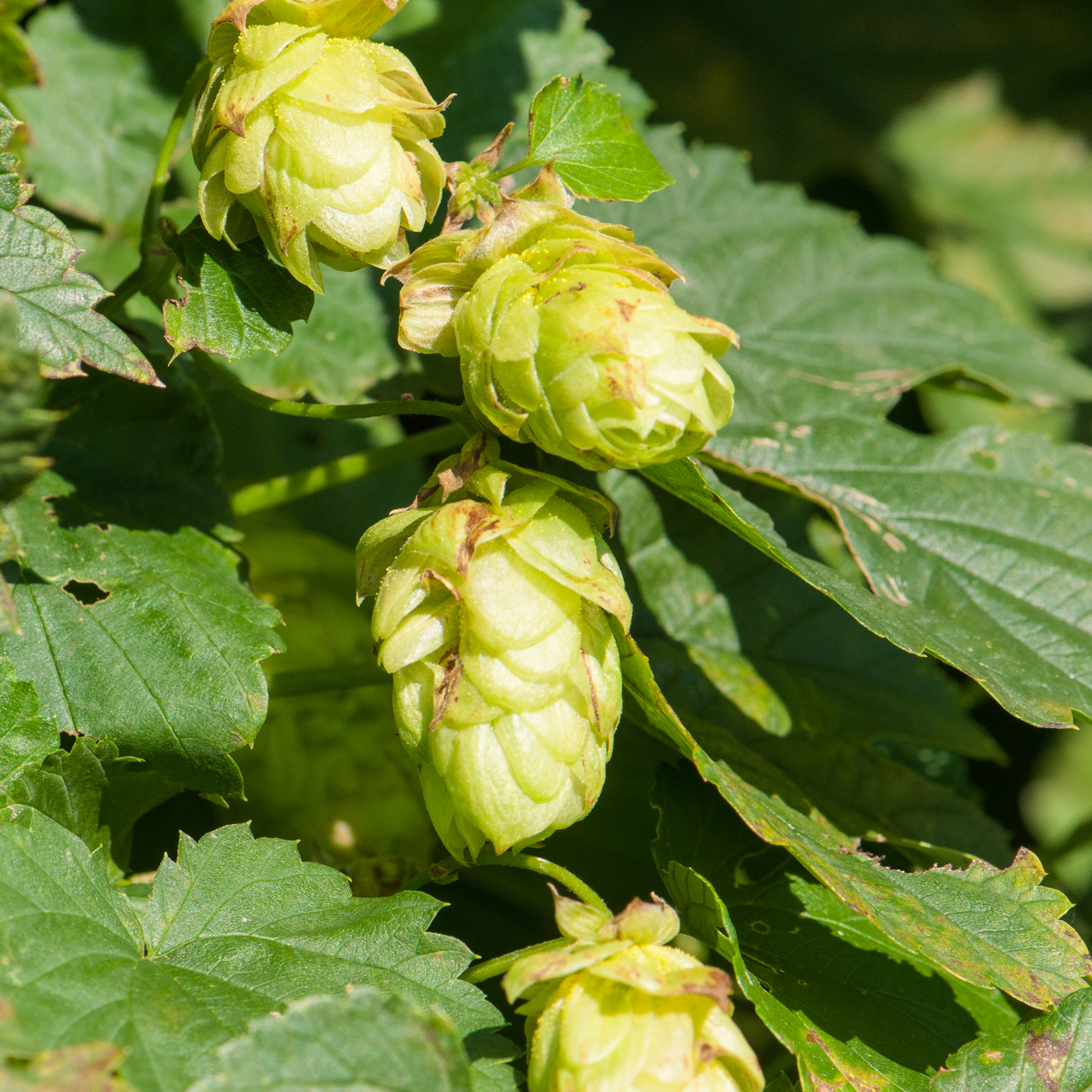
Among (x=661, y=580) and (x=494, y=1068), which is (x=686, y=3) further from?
(x=494, y=1068)

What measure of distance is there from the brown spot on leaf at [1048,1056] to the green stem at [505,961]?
0.54m

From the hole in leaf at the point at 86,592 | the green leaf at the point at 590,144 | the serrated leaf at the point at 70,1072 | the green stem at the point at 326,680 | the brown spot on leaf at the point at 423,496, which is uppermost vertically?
the green leaf at the point at 590,144

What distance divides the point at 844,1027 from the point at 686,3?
3117 millimetres

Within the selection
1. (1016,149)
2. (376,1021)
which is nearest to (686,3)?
(1016,149)

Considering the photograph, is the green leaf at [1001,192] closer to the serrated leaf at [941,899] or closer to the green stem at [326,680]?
the serrated leaf at [941,899]

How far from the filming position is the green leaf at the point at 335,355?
1841mm

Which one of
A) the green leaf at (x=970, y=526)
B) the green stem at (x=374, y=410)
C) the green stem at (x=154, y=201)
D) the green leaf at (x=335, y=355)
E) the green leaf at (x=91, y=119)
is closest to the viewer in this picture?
the green stem at (x=374, y=410)

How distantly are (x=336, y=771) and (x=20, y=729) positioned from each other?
0.46 m

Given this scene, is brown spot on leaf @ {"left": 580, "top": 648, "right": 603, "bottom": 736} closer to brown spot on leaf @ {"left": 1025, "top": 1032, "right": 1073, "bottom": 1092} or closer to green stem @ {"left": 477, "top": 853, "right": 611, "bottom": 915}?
green stem @ {"left": 477, "top": 853, "right": 611, "bottom": 915}

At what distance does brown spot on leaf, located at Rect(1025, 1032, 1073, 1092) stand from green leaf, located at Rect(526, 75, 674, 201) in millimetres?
992

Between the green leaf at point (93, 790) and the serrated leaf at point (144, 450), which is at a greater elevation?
the serrated leaf at point (144, 450)

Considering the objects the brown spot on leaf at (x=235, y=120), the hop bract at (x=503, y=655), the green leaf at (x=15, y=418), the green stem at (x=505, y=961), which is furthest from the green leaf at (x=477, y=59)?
the green stem at (x=505, y=961)

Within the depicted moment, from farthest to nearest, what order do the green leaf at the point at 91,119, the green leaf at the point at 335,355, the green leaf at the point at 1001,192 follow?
the green leaf at the point at 1001,192 → the green leaf at the point at 91,119 → the green leaf at the point at 335,355

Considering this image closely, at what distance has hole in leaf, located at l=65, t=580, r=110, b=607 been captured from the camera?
131cm
